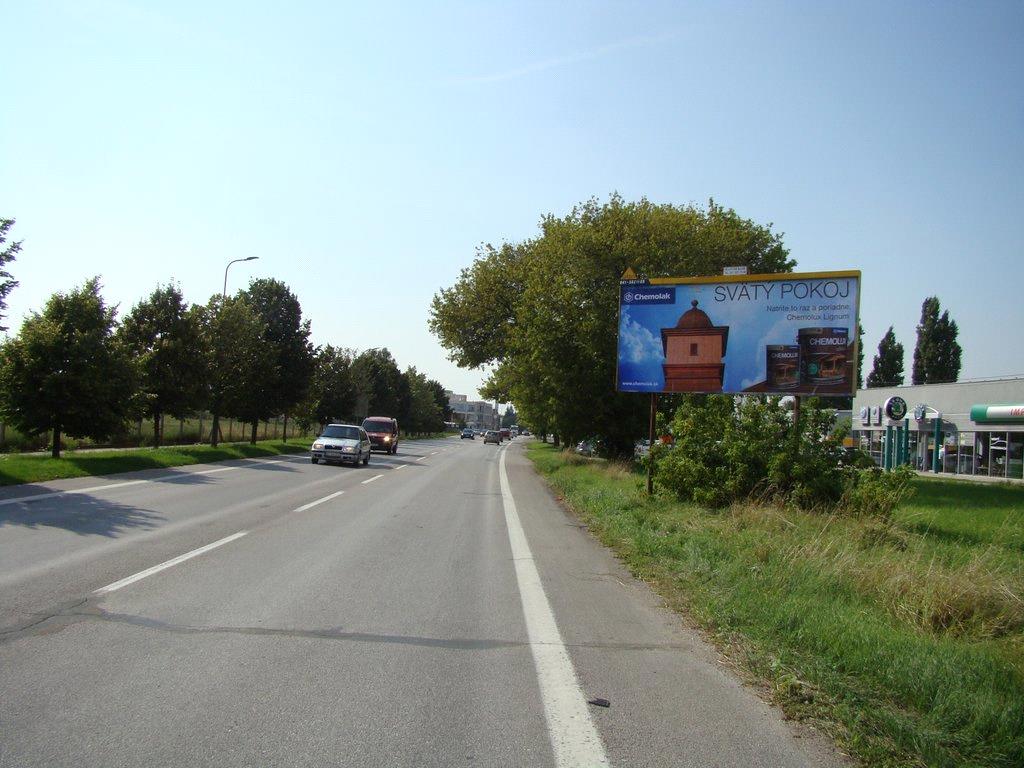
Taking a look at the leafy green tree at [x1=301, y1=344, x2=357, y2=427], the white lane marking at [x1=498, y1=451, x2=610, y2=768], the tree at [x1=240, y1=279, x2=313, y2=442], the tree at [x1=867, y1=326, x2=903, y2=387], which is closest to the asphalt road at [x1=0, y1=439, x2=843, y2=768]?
the white lane marking at [x1=498, y1=451, x2=610, y2=768]

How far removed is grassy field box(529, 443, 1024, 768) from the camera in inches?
173

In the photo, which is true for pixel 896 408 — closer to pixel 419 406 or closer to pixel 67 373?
pixel 67 373

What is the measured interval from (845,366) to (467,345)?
27.6 meters

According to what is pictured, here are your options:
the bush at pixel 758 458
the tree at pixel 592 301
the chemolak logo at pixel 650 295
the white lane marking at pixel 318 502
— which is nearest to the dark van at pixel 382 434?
the tree at pixel 592 301

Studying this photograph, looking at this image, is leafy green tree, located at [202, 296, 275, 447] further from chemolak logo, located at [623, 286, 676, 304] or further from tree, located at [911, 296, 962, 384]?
tree, located at [911, 296, 962, 384]

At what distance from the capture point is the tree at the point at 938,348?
60.8 meters

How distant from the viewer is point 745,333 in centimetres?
1698

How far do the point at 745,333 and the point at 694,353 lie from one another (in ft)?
4.00

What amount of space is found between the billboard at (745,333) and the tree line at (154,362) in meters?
13.8

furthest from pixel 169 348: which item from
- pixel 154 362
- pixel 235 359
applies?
pixel 235 359

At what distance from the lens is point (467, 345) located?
4216 cm

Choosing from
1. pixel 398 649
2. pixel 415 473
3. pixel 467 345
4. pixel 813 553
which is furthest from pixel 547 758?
pixel 467 345

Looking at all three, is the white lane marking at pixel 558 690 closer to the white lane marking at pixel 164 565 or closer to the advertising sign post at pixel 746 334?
the white lane marking at pixel 164 565

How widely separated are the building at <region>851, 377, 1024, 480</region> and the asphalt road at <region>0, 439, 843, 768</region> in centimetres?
3482
